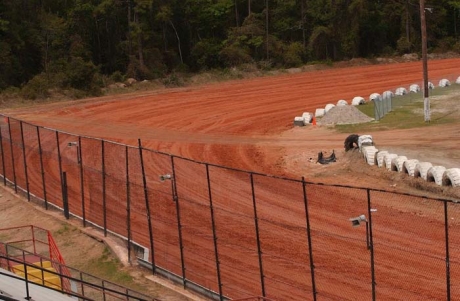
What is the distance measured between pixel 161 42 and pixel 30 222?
2261 inches

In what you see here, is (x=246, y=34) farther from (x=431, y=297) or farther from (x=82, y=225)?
(x=431, y=297)

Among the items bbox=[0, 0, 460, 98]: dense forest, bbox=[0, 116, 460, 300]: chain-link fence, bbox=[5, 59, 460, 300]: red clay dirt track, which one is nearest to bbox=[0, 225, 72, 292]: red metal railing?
bbox=[0, 116, 460, 300]: chain-link fence

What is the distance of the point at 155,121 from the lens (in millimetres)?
52906

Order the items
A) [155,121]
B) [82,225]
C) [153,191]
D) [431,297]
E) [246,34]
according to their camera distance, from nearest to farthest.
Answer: [431,297], [153,191], [82,225], [155,121], [246,34]

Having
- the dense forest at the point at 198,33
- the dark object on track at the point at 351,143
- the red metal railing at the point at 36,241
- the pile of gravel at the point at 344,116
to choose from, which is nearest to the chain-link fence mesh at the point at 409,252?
the red metal railing at the point at 36,241

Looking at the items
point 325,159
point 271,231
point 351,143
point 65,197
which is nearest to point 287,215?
point 271,231

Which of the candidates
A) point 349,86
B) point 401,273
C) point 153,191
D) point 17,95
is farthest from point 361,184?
point 17,95

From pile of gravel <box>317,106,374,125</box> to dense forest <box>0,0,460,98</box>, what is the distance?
3167cm

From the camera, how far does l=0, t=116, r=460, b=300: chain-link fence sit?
21141 millimetres

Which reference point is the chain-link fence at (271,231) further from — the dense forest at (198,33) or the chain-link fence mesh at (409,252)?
the dense forest at (198,33)

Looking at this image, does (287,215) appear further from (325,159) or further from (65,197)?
(325,159)

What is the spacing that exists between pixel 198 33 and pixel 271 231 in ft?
224

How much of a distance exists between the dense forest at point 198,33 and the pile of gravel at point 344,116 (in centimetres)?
3167

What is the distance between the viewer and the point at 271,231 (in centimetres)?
2511
